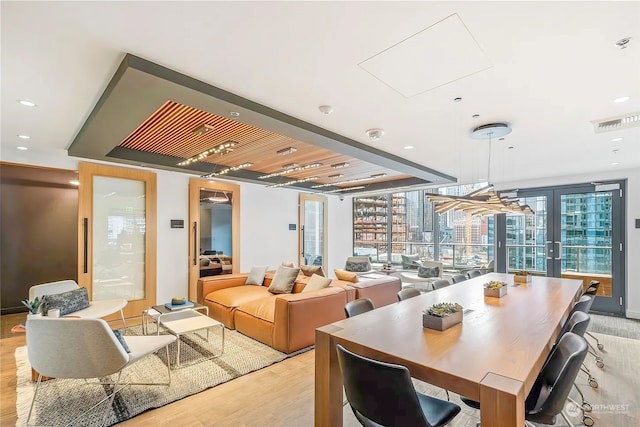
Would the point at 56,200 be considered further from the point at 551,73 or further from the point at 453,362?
the point at 551,73

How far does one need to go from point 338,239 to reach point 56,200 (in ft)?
20.2

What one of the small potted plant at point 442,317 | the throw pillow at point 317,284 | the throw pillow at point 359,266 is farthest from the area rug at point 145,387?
the throw pillow at point 359,266

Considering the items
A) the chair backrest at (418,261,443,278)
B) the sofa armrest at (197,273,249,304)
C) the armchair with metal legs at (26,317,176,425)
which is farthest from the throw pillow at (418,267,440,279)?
the armchair with metal legs at (26,317,176,425)

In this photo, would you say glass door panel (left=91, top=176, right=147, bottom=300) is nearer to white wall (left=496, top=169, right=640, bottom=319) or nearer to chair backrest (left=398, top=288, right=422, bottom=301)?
Answer: chair backrest (left=398, top=288, right=422, bottom=301)

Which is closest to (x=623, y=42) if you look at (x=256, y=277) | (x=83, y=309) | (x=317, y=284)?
(x=317, y=284)

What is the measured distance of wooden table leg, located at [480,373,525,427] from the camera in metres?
1.21

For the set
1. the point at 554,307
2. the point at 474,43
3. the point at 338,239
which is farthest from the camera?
the point at 338,239

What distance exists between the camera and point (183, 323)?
135 inches

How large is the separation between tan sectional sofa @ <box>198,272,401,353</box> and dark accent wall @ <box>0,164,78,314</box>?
2.90 m

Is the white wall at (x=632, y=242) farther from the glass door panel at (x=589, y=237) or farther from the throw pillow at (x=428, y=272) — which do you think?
the throw pillow at (x=428, y=272)

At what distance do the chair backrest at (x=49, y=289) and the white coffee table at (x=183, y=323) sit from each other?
125 centimetres

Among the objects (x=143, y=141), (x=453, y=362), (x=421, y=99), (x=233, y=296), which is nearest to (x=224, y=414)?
(x=453, y=362)

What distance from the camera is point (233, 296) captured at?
4.52m

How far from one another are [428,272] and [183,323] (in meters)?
5.09
